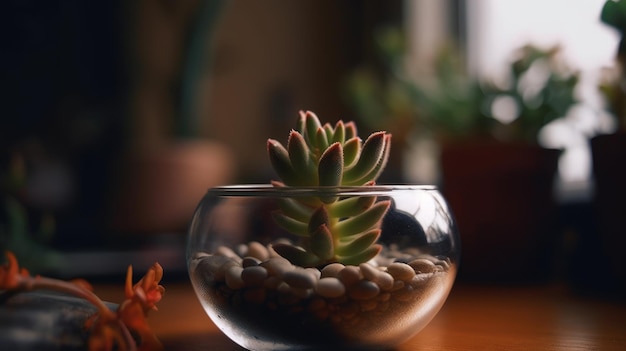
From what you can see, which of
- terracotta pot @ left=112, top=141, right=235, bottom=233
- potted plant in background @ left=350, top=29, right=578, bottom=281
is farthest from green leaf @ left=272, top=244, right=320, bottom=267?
terracotta pot @ left=112, top=141, right=235, bottom=233

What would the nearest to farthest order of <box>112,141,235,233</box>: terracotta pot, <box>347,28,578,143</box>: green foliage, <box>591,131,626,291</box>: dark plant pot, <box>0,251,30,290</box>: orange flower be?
1. <box>0,251,30,290</box>: orange flower
2. <box>591,131,626,291</box>: dark plant pot
3. <box>347,28,578,143</box>: green foliage
4. <box>112,141,235,233</box>: terracotta pot

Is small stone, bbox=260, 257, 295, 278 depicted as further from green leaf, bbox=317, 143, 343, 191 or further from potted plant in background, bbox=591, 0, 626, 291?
potted plant in background, bbox=591, 0, 626, 291

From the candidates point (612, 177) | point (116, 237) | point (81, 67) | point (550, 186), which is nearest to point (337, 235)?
point (612, 177)

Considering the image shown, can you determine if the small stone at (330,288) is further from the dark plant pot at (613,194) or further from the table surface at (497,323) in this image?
the dark plant pot at (613,194)

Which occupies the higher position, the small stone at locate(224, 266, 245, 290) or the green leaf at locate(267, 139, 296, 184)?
the green leaf at locate(267, 139, 296, 184)

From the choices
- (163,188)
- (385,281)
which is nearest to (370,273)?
(385,281)

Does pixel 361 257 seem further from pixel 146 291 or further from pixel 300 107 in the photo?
pixel 300 107
